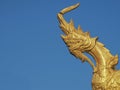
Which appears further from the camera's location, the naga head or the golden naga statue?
the naga head

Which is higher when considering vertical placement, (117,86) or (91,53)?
(91,53)

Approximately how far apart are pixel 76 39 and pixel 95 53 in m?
0.41

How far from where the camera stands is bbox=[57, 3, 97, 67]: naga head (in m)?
9.22

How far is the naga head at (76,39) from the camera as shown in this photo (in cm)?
922

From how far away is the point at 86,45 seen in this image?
30.2ft

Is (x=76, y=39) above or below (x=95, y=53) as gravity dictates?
above

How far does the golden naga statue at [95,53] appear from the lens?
29.4ft

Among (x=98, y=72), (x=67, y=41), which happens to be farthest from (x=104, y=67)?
(x=67, y=41)

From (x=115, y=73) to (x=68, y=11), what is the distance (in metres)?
1.38

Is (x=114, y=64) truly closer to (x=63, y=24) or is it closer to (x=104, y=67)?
(x=104, y=67)

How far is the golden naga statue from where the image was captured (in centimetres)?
895

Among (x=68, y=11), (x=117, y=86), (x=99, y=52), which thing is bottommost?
(x=117, y=86)

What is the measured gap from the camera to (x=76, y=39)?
925cm

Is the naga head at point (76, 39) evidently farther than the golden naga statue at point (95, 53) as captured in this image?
Yes
